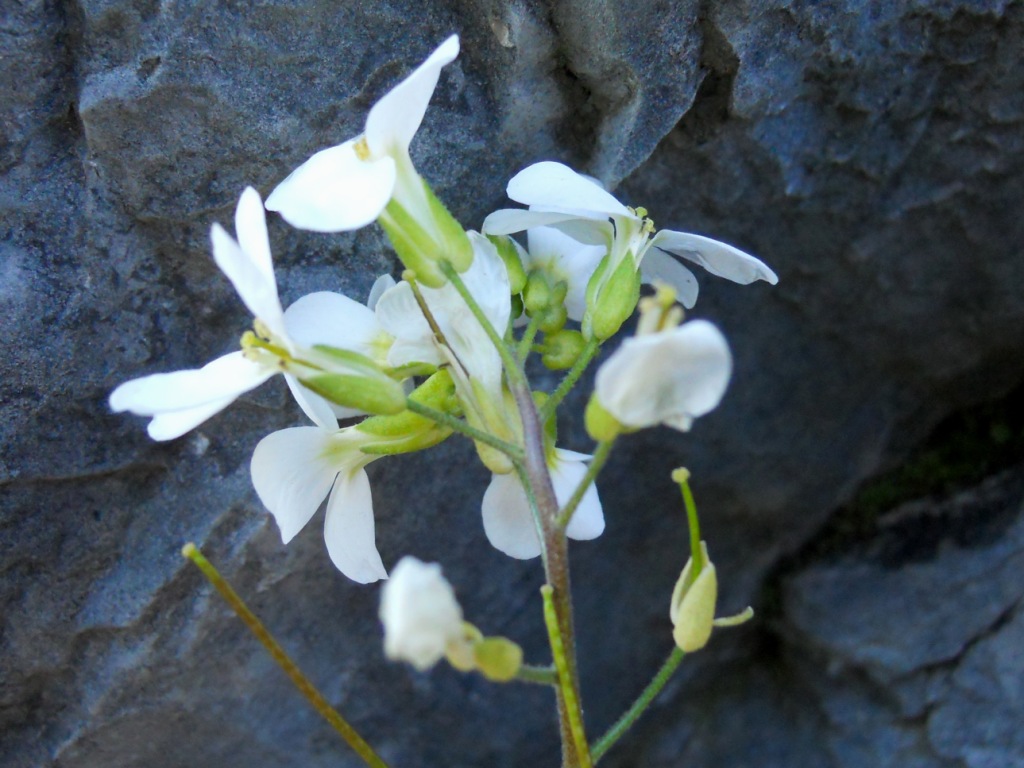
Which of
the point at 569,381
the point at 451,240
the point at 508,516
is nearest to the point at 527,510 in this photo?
the point at 508,516

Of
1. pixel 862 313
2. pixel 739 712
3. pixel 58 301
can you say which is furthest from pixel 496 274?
pixel 739 712

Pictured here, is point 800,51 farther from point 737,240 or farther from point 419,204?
point 419,204

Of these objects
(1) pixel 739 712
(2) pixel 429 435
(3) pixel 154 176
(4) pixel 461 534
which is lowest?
(1) pixel 739 712

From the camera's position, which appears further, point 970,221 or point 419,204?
point 970,221

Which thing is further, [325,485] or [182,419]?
[325,485]

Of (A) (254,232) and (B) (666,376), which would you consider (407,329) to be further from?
(B) (666,376)

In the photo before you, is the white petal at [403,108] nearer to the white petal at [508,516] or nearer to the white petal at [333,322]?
the white petal at [333,322]

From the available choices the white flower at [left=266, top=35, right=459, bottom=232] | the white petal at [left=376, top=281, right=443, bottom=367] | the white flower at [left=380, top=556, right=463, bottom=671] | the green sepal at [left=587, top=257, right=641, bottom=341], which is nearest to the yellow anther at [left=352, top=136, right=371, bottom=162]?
the white flower at [left=266, top=35, right=459, bottom=232]
